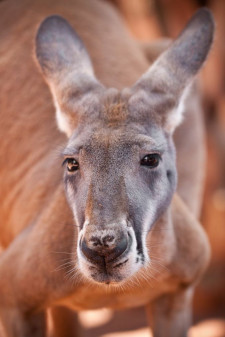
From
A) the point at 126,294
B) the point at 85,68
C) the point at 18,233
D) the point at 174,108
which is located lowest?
the point at 126,294

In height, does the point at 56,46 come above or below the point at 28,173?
above

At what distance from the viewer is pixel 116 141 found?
12.5ft

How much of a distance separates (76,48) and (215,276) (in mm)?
3839

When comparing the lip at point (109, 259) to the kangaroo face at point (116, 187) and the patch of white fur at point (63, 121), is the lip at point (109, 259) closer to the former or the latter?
the kangaroo face at point (116, 187)

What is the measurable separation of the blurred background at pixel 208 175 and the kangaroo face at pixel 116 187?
10.5ft

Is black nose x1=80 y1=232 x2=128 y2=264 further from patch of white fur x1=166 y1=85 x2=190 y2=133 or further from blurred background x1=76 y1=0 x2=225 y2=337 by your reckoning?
blurred background x1=76 y1=0 x2=225 y2=337

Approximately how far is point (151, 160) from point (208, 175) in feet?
15.1

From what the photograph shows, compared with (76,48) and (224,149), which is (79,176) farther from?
(224,149)

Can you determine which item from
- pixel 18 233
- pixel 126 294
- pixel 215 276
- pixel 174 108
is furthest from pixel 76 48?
pixel 215 276

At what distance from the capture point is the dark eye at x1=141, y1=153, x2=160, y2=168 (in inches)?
152

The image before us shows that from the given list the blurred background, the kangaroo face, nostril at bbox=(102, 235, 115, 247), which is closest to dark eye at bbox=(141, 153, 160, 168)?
the kangaroo face

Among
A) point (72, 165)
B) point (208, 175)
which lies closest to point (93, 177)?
point (72, 165)

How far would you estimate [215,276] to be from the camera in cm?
762

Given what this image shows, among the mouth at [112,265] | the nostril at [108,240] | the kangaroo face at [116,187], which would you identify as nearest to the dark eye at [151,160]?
the kangaroo face at [116,187]
